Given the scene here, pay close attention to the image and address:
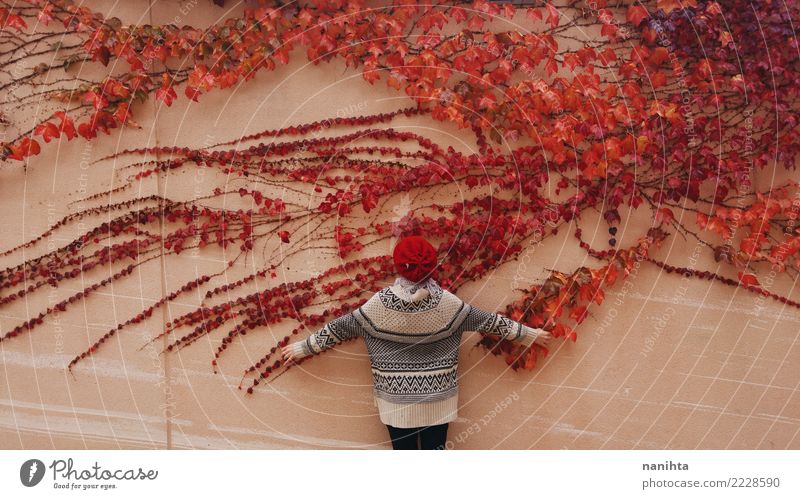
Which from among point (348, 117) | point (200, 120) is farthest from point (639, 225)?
point (200, 120)

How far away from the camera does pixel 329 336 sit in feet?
10.6

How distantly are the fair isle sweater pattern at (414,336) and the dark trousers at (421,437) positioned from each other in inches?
6.5

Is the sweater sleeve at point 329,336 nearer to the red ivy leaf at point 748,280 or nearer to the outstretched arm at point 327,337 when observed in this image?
the outstretched arm at point 327,337

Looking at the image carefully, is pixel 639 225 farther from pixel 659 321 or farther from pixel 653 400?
pixel 653 400

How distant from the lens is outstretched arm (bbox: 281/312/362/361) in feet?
10.5

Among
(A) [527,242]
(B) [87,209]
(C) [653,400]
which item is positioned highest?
(B) [87,209]

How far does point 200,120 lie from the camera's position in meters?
3.54

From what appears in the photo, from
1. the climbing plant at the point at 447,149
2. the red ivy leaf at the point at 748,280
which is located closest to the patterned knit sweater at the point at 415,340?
the climbing plant at the point at 447,149

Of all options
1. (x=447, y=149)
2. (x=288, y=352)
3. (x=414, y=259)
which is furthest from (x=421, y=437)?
(x=447, y=149)

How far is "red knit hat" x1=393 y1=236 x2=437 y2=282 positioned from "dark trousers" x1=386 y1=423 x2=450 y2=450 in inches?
31.3

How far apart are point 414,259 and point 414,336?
1.25 ft

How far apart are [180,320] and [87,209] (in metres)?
0.75

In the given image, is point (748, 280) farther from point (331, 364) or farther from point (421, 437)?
point (331, 364)

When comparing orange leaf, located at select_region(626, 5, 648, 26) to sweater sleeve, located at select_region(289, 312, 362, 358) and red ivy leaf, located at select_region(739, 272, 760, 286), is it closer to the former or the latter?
red ivy leaf, located at select_region(739, 272, 760, 286)
